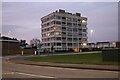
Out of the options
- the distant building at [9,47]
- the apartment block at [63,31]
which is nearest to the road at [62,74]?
the distant building at [9,47]

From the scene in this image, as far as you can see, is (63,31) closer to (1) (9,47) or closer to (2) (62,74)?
(1) (9,47)

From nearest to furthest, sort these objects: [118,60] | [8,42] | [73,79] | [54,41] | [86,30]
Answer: [73,79]
[118,60]
[8,42]
[54,41]
[86,30]

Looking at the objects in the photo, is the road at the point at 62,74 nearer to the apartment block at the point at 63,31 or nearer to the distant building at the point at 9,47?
the distant building at the point at 9,47

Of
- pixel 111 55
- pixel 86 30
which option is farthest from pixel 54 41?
pixel 111 55

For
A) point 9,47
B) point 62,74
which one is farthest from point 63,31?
point 62,74

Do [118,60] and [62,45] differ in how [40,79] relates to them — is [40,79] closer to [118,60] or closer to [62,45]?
[118,60]

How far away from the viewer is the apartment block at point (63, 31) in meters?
138

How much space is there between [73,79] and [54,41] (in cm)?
11968

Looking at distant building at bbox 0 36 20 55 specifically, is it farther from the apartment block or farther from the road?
the road

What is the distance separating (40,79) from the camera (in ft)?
50.2

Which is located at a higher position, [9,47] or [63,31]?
[63,31]

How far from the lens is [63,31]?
468 feet

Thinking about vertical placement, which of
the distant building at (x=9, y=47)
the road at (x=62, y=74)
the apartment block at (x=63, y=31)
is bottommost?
the road at (x=62, y=74)

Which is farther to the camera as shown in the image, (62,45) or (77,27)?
(77,27)
